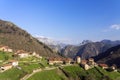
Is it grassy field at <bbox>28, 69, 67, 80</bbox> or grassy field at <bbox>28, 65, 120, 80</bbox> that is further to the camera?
grassy field at <bbox>28, 65, 120, 80</bbox>

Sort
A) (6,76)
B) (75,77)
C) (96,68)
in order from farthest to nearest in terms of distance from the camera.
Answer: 1. (96,68)
2. (75,77)
3. (6,76)

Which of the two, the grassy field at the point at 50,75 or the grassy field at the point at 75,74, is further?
the grassy field at the point at 75,74

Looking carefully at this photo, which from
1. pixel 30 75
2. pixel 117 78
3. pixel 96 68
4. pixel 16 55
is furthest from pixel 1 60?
pixel 117 78

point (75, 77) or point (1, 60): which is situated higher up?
point (1, 60)

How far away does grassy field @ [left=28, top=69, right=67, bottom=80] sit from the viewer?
118 m

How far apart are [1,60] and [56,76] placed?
112 feet

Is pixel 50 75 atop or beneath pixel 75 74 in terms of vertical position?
atop

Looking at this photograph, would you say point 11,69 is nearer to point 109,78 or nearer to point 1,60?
point 1,60

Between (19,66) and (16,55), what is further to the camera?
(16,55)

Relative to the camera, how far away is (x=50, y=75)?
126 m

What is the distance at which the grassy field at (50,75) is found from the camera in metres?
118

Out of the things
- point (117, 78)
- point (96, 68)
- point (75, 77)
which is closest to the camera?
point (75, 77)

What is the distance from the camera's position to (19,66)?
127312 mm

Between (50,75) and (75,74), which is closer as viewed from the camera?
(50,75)
